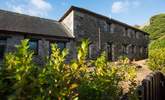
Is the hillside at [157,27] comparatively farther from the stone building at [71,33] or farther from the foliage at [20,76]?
the foliage at [20,76]

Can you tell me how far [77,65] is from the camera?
7.88 ft

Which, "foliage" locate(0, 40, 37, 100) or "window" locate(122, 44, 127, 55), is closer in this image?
"foliage" locate(0, 40, 37, 100)


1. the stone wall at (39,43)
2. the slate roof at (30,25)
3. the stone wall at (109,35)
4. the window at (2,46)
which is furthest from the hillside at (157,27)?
the window at (2,46)

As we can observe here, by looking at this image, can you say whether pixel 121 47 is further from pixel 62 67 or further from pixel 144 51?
pixel 62 67

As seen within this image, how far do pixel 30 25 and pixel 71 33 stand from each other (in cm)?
437

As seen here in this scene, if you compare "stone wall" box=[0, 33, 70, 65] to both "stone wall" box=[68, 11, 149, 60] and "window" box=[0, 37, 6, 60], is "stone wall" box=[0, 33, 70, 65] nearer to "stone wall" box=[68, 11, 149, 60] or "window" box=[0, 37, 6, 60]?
"window" box=[0, 37, 6, 60]

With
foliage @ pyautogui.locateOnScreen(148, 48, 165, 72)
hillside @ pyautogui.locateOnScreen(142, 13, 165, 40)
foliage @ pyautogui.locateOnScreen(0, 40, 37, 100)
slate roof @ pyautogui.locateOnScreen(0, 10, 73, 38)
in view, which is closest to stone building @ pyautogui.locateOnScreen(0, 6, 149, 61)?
slate roof @ pyautogui.locateOnScreen(0, 10, 73, 38)

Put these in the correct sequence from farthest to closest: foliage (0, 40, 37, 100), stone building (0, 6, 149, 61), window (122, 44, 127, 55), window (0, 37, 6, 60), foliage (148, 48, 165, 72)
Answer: window (122, 44, 127, 55)
stone building (0, 6, 149, 61)
window (0, 37, 6, 60)
foliage (148, 48, 165, 72)
foliage (0, 40, 37, 100)

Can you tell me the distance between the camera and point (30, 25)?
21.8 meters

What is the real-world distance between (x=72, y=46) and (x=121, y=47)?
980cm

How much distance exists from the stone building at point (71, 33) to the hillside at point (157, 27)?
37.9 ft

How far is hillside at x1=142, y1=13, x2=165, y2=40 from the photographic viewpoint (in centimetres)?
4369

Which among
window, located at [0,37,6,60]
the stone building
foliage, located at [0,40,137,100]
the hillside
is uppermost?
the hillside

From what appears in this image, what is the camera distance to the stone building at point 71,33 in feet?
63.8
